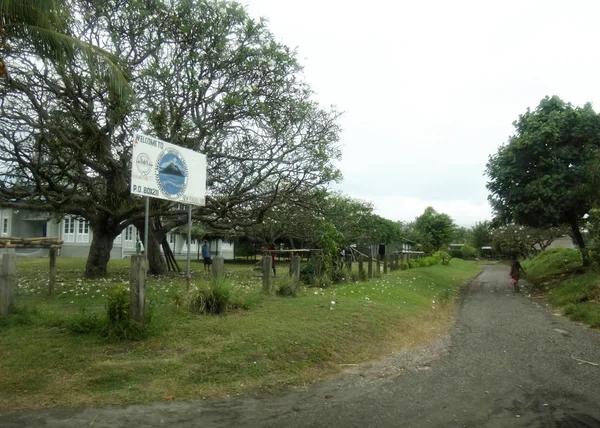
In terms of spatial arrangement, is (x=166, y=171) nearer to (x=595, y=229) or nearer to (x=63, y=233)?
(x=595, y=229)

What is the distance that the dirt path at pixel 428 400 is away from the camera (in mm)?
4965

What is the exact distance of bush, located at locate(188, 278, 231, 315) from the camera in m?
8.70

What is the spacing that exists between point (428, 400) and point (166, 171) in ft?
19.1

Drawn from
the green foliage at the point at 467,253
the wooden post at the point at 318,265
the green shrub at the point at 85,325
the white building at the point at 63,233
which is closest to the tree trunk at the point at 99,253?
the wooden post at the point at 318,265

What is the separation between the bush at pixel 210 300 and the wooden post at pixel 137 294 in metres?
1.51

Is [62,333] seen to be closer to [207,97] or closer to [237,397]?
[237,397]

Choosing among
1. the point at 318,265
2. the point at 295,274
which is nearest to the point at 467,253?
the point at 318,265

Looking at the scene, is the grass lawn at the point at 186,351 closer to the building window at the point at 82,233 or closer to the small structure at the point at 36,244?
the small structure at the point at 36,244

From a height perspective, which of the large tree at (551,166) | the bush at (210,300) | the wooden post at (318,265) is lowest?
the bush at (210,300)

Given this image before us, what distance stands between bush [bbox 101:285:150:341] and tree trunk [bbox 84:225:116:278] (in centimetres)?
1234

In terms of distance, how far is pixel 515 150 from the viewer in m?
19.6

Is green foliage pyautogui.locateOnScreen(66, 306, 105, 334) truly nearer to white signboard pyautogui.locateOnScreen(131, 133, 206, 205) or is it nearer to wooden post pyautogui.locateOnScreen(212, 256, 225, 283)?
white signboard pyautogui.locateOnScreen(131, 133, 206, 205)

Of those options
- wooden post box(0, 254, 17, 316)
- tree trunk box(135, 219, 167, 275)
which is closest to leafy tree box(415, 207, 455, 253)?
tree trunk box(135, 219, 167, 275)

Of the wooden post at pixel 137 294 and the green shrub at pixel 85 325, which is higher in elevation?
the wooden post at pixel 137 294
